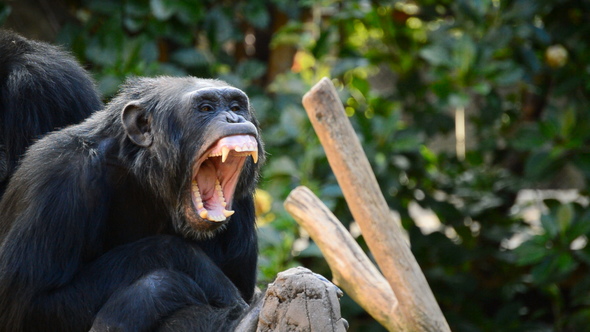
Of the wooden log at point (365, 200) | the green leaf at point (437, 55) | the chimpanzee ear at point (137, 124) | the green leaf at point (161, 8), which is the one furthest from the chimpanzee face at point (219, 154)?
the green leaf at point (437, 55)

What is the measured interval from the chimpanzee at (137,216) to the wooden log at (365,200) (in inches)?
23.3

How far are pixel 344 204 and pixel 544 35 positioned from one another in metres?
1.83

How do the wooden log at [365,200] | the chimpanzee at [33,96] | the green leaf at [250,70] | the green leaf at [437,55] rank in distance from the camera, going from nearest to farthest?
the chimpanzee at [33,96] < the wooden log at [365,200] < the green leaf at [437,55] < the green leaf at [250,70]

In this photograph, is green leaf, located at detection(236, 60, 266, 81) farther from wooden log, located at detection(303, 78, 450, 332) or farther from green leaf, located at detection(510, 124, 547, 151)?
wooden log, located at detection(303, 78, 450, 332)

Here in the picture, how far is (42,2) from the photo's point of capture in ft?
17.8

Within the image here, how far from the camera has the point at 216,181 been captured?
9.06 feet

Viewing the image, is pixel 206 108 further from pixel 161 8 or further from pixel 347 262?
pixel 161 8

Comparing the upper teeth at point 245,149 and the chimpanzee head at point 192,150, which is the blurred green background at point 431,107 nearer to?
the chimpanzee head at point 192,150

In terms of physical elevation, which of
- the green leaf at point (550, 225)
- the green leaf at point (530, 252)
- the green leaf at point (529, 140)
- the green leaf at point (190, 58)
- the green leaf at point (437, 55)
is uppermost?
the green leaf at point (437, 55)

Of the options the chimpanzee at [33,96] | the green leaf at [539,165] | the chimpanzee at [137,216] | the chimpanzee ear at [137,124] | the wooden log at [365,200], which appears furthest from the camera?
the green leaf at [539,165]

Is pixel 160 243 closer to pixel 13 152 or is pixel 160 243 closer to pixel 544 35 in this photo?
pixel 13 152

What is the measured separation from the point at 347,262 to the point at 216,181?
3.23 feet

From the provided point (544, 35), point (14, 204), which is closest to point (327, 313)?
point (14, 204)

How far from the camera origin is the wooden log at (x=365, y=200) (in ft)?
10.8
